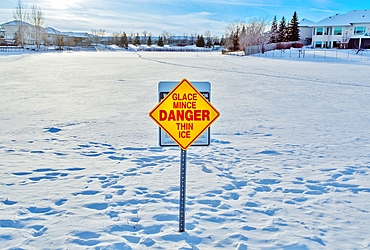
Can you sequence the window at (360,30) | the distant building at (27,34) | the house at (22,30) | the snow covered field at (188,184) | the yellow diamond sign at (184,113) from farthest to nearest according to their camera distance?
the distant building at (27,34) → the house at (22,30) → the window at (360,30) → the snow covered field at (188,184) → the yellow diamond sign at (184,113)

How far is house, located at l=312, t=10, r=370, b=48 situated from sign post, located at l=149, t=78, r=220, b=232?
73759 mm

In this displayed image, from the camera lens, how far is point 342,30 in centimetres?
7256

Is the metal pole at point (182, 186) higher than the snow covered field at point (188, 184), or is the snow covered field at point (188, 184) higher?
the metal pole at point (182, 186)

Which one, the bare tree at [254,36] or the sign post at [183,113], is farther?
the bare tree at [254,36]

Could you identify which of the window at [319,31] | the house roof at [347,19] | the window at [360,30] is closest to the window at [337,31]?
the house roof at [347,19]

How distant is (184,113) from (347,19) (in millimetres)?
81482

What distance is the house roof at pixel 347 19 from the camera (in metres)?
70.4

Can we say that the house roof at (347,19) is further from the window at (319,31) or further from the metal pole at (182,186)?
the metal pole at (182,186)

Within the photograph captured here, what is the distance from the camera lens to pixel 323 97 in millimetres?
13891

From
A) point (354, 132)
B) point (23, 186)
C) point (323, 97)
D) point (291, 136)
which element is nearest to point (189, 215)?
point (23, 186)

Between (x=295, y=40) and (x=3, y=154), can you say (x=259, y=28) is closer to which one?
(x=295, y=40)

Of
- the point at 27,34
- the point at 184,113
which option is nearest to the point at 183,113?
the point at 184,113

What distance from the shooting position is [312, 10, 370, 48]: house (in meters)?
69.3

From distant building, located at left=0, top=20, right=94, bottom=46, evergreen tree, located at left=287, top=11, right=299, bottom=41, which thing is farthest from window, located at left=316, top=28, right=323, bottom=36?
distant building, located at left=0, top=20, right=94, bottom=46
